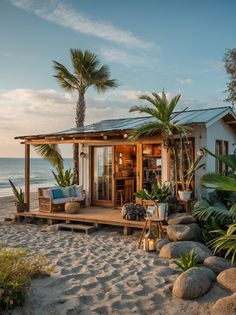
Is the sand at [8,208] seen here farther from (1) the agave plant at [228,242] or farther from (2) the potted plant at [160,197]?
(1) the agave plant at [228,242]

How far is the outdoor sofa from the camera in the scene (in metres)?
9.55

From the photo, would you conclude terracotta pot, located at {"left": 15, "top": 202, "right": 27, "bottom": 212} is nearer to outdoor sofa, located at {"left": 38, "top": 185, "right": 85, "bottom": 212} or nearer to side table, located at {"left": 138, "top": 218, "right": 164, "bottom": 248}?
outdoor sofa, located at {"left": 38, "top": 185, "right": 85, "bottom": 212}

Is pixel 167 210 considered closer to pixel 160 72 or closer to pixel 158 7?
pixel 158 7

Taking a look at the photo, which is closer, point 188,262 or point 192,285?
point 192,285

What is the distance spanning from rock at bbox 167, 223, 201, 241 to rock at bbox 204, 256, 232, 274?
1.19m

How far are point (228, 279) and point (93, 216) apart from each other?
505 cm

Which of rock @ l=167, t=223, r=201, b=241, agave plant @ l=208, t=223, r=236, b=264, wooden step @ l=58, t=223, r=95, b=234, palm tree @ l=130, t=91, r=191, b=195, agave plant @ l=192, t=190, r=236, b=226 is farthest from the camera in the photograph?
wooden step @ l=58, t=223, r=95, b=234

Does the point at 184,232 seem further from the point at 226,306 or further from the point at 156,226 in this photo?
the point at 226,306

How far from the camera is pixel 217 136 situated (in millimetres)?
9609

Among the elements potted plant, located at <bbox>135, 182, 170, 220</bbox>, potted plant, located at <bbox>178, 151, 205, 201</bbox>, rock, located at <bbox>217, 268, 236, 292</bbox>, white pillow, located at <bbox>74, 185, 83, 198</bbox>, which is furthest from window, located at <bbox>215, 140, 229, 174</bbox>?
rock, located at <bbox>217, 268, 236, 292</bbox>

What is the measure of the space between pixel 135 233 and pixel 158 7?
6.25 m

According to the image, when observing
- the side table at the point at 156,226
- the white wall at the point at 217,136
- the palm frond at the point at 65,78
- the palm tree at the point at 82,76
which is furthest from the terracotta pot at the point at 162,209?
the palm frond at the point at 65,78

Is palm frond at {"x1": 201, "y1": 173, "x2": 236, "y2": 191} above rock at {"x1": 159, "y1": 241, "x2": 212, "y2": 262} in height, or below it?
above

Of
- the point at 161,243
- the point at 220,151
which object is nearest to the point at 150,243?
the point at 161,243
